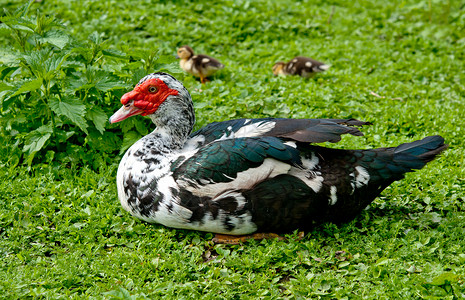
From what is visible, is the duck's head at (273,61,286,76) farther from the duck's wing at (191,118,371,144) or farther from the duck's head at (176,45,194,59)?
the duck's wing at (191,118,371,144)

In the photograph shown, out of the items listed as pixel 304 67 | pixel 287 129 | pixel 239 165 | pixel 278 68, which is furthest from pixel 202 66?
pixel 239 165

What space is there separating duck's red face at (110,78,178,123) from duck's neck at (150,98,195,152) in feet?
0.21

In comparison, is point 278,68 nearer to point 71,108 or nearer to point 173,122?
point 173,122

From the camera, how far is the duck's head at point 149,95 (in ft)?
14.3

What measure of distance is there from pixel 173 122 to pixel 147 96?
31 cm

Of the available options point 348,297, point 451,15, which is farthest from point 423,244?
point 451,15

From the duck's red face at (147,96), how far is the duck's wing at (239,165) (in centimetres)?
69

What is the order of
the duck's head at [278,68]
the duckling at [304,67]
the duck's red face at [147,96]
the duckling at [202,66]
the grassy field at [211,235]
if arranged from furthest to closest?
the duck's head at [278,68], the duckling at [304,67], the duckling at [202,66], the duck's red face at [147,96], the grassy field at [211,235]

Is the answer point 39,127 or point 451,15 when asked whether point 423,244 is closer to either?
point 39,127

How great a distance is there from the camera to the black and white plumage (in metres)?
3.94

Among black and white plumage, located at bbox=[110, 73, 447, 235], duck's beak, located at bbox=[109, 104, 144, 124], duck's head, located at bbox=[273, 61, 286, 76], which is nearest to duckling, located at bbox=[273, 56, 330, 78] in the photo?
duck's head, located at bbox=[273, 61, 286, 76]

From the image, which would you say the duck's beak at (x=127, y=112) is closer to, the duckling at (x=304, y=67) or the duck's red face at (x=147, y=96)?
the duck's red face at (x=147, y=96)

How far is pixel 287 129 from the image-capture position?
4215mm

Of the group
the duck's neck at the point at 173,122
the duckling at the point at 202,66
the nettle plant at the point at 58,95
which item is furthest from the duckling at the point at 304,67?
the duck's neck at the point at 173,122
